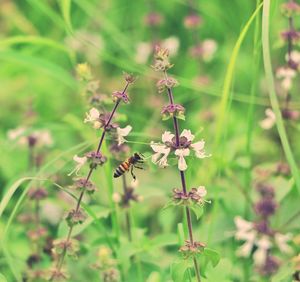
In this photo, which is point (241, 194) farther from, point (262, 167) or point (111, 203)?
point (111, 203)

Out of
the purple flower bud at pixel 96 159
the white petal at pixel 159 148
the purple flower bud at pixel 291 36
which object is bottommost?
the white petal at pixel 159 148

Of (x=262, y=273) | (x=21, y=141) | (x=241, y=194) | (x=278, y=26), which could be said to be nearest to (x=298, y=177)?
(x=262, y=273)

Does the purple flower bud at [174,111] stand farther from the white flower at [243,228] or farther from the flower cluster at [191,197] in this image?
the white flower at [243,228]

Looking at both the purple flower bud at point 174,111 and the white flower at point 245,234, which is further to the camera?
the white flower at point 245,234

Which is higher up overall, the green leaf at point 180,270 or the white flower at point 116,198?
the white flower at point 116,198

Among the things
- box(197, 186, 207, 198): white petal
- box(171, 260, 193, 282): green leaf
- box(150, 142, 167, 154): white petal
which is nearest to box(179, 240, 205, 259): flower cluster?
box(171, 260, 193, 282): green leaf

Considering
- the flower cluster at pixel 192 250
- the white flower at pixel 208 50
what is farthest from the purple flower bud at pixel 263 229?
the white flower at pixel 208 50

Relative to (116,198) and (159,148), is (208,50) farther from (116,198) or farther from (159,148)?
(159,148)

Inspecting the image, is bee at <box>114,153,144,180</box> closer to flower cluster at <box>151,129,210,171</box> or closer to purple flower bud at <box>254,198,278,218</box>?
flower cluster at <box>151,129,210,171</box>
